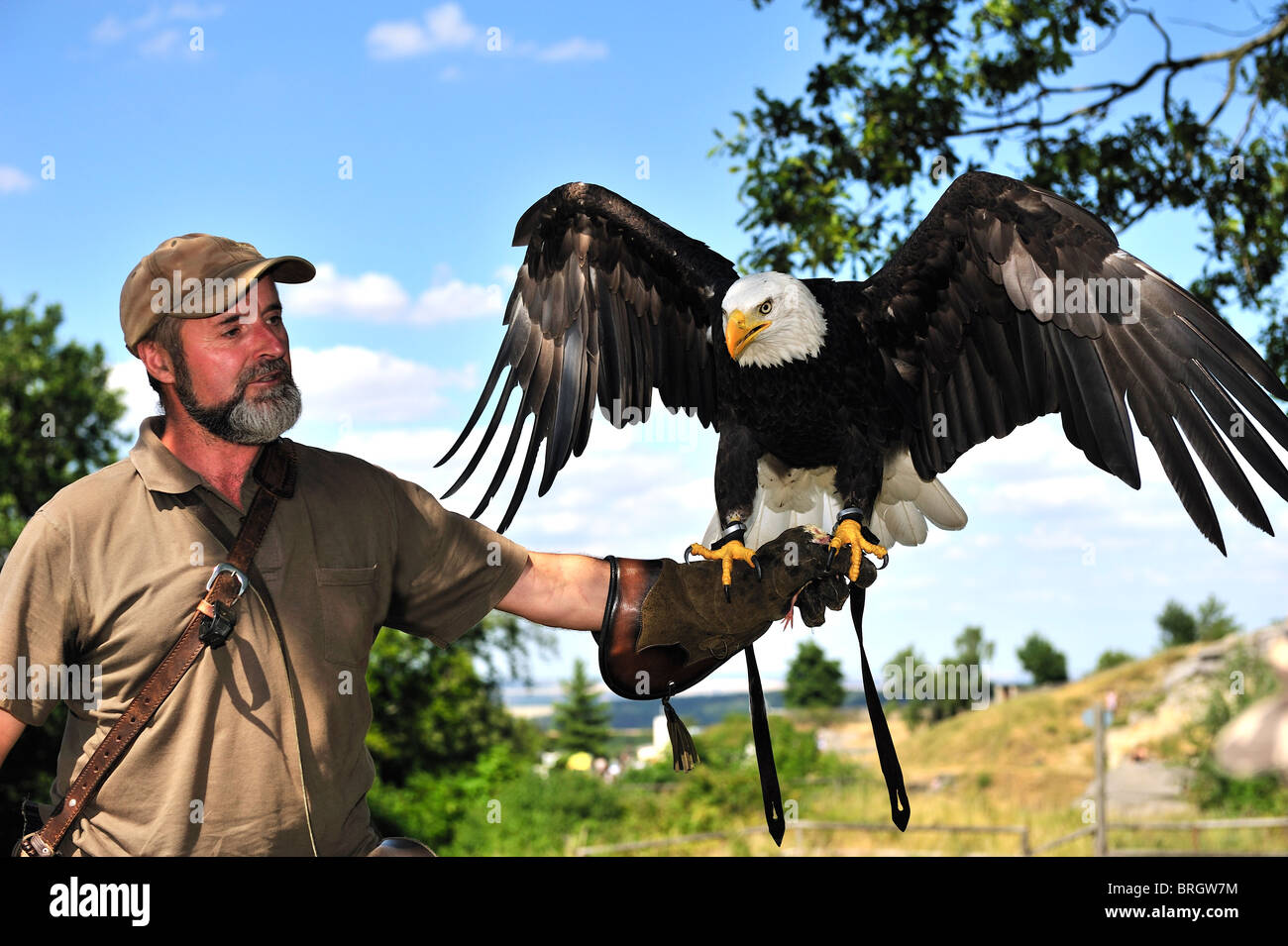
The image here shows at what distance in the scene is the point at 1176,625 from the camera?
1635 inches

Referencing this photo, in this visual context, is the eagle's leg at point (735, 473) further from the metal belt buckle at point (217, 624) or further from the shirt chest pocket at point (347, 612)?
the metal belt buckle at point (217, 624)

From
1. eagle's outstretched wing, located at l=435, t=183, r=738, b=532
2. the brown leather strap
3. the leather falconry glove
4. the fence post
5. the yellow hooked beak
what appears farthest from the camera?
the fence post

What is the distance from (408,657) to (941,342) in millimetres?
21624

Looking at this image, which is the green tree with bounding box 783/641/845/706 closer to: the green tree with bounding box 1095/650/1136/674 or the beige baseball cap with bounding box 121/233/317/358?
the green tree with bounding box 1095/650/1136/674

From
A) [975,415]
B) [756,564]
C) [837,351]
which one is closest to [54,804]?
[756,564]

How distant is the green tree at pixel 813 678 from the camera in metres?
33.6

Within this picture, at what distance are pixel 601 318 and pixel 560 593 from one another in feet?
4.95

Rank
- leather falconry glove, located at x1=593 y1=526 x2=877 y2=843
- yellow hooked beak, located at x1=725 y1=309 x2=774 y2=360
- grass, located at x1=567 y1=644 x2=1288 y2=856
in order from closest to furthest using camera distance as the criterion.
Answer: leather falconry glove, located at x1=593 y1=526 x2=877 y2=843, yellow hooked beak, located at x1=725 y1=309 x2=774 y2=360, grass, located at x1=567 y1=644 x2=1288 y2=856

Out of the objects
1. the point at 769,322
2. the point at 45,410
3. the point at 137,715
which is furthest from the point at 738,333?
the point at 45,410

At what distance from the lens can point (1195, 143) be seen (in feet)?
20.3

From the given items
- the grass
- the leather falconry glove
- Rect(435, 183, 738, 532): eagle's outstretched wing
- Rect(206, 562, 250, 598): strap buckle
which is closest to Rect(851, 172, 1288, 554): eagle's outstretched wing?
Rect(435, 183, 738, 532): eagle's outstretched wing

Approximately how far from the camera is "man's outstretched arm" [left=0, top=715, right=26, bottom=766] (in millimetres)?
2109

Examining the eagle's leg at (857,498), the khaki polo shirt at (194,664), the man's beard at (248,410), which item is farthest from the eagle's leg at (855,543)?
the man's beard at (248,410)

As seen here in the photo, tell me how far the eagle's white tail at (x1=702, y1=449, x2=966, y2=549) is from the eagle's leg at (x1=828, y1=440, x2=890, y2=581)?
32 centimetres
